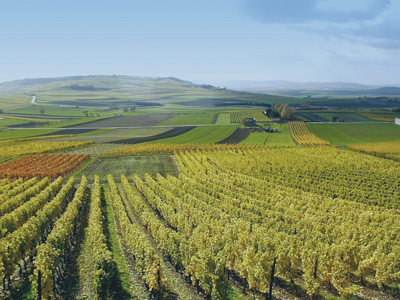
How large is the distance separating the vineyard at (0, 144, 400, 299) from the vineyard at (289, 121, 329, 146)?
139ft

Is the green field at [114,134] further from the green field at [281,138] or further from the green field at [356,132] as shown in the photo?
the green field at [356,132]

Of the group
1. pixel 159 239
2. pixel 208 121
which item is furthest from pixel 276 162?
pixel 208 121

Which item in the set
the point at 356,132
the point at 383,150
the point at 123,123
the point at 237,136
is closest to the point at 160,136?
the point at 237,136

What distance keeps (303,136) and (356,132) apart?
24.3 m

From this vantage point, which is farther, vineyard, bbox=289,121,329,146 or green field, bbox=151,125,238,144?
green field, bbox=151,125,238,144

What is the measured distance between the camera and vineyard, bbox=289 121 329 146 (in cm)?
9049

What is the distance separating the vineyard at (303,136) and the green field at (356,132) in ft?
9.01

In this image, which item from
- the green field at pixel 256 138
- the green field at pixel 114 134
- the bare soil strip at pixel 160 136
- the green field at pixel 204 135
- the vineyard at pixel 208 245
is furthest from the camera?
the green field at pixel 114 134

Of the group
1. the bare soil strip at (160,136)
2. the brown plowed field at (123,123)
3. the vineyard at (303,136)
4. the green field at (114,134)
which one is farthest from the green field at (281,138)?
the brown plowed field at (123,123)

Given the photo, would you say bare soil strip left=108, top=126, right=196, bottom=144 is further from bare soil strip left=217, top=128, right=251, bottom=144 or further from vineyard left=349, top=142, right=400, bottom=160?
vineyard left=349, top=142, right=400, bottom=160

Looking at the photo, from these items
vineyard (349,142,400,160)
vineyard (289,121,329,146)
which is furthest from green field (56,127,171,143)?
vineyard (349,142,400,160)

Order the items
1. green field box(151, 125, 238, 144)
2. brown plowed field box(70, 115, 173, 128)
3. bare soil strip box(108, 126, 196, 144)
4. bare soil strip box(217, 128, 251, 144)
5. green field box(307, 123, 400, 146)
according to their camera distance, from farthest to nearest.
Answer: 1. brown plowed field box(70, 115, 173, 128)
2. green field box(307, 123, 400, 146)
3. green field box(151, 125, 238, 144)
4. bare soil strip box(108, 126, 196, 144)
5. bare soil strip box(217, 128, 251, 144)

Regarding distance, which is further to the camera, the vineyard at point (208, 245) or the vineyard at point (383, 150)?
the vineyard at point (383, 150)

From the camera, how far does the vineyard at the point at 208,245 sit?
2136 cm
